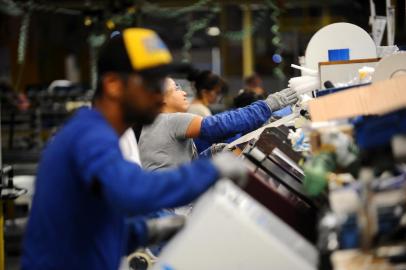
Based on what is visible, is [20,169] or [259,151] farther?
[20,169]

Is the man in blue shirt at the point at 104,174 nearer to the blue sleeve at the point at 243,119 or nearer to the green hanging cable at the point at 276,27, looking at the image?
the blue sleeve at the point at 243,119

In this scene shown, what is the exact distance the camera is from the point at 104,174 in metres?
2.12

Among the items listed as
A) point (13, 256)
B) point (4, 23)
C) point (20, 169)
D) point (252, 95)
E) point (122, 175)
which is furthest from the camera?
point (4, 23)

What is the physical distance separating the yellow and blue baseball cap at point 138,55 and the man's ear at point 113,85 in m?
0.02

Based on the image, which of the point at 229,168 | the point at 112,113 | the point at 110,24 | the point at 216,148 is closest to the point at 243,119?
the point at 216,148

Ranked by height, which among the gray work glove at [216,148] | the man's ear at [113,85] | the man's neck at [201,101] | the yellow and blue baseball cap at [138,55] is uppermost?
the yellow and blue baseball cap at [138,55]

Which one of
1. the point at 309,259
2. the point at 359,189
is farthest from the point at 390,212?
the point at 309,259

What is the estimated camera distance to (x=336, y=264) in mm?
2156

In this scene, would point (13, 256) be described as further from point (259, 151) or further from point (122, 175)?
point (122, 175)

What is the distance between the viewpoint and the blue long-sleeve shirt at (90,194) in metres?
2.13

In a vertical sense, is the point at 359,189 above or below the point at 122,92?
below

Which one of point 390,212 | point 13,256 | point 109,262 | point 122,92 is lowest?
point 13,256

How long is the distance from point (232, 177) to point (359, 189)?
37cm

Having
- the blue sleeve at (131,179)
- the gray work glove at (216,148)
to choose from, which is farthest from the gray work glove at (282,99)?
the blue sleeve at (131,179)
